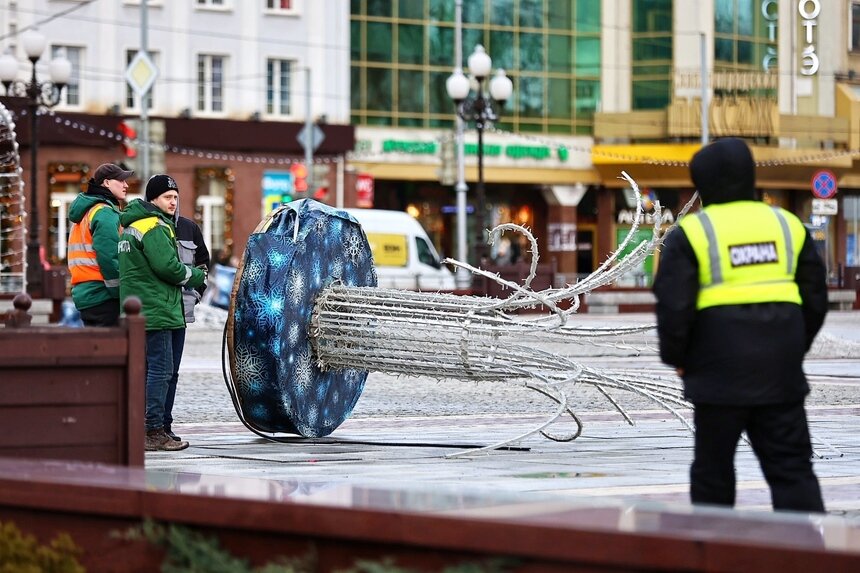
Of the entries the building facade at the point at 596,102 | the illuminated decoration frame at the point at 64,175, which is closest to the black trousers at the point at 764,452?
the illuminated decoration frame at the point at 64,175

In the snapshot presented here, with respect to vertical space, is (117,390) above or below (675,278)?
below

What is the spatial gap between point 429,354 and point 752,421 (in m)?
4.77

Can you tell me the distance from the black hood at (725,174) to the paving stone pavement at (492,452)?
1.46 m

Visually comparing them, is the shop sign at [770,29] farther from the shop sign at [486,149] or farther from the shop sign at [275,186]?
the shop sign at [275,186]

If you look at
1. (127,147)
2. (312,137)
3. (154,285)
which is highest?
(312,137)

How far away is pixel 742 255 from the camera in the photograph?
6355mm

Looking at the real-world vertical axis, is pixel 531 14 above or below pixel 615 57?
above

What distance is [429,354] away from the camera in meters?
11.0

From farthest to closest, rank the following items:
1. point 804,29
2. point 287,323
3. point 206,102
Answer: point 804,29 → point 206,102 → point 287,323

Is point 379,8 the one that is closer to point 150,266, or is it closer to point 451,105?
point 451,105

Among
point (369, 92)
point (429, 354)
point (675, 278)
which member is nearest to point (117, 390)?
point (675, 278)

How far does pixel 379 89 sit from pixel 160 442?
44101mm

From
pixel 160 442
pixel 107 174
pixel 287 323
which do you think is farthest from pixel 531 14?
pixel 160 442

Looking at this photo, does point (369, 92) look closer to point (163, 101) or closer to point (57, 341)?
point (163, 101)
